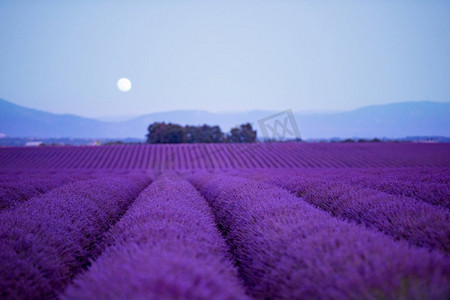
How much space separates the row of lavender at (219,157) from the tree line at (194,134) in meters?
21.2

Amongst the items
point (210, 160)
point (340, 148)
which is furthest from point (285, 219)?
point (340, 148)

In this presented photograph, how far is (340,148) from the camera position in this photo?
33.9m

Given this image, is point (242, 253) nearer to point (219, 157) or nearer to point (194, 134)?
point (219, 157)

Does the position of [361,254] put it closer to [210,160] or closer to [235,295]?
[235,295]

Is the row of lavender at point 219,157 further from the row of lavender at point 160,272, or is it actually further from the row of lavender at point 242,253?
the row of lavender at point 160,272

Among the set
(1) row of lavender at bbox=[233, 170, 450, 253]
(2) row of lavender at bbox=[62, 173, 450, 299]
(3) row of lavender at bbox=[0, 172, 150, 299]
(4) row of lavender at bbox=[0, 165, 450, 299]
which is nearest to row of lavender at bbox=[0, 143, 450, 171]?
(1) row of lavender at bbox=[233, 170, 450, 253]

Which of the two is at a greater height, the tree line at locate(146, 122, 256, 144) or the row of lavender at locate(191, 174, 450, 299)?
the tree line at locate(146, 122, 256, 144)

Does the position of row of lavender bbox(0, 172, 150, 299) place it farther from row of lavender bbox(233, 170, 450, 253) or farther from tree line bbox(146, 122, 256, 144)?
tree line bbox(146, 122, 256, 144)

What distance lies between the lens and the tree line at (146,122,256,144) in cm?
5831

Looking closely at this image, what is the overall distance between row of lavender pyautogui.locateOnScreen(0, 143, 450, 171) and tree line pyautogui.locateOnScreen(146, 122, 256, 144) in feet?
69.5

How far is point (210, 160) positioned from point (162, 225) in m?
26.2

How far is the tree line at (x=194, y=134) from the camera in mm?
58312

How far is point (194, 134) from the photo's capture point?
62.3m

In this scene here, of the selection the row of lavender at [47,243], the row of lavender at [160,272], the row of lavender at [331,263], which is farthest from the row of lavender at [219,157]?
the row of lavender at [160,272]
